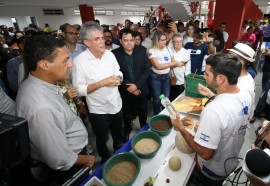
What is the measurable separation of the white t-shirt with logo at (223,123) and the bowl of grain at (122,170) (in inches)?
19.2

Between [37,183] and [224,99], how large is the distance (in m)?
1.48

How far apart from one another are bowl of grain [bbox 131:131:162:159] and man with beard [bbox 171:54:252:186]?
0.90 ft

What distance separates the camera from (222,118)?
43.4 inches

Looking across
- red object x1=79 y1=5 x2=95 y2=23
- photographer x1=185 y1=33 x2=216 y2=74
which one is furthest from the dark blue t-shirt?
red object x1=79 y1=5 x2=95 y2=23

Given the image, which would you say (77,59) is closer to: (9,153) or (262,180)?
(9,153)

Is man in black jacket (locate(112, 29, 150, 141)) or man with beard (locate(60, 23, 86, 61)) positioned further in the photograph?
man with beard (locate(60, 23, 86, 61))

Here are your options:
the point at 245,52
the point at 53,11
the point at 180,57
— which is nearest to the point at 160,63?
the point at 180,57

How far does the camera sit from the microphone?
641 millimetres

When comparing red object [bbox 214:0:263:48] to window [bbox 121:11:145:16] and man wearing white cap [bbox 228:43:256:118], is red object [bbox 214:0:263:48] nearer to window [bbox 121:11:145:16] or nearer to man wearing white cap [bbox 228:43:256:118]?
man wearing white cap [bbox 228:43:256:118]

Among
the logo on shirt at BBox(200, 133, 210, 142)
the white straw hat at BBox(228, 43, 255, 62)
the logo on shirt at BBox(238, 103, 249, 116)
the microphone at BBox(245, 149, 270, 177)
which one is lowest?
the logo on shirt at BBox(200, 133, 210, 142)

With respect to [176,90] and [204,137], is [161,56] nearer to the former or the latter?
[176,90]

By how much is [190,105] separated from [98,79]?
1.15m

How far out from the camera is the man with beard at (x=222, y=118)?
1.12 meters

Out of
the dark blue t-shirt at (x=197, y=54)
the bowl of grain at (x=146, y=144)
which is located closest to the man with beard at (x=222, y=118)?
the bowl of grain at (x=146, y=144)
